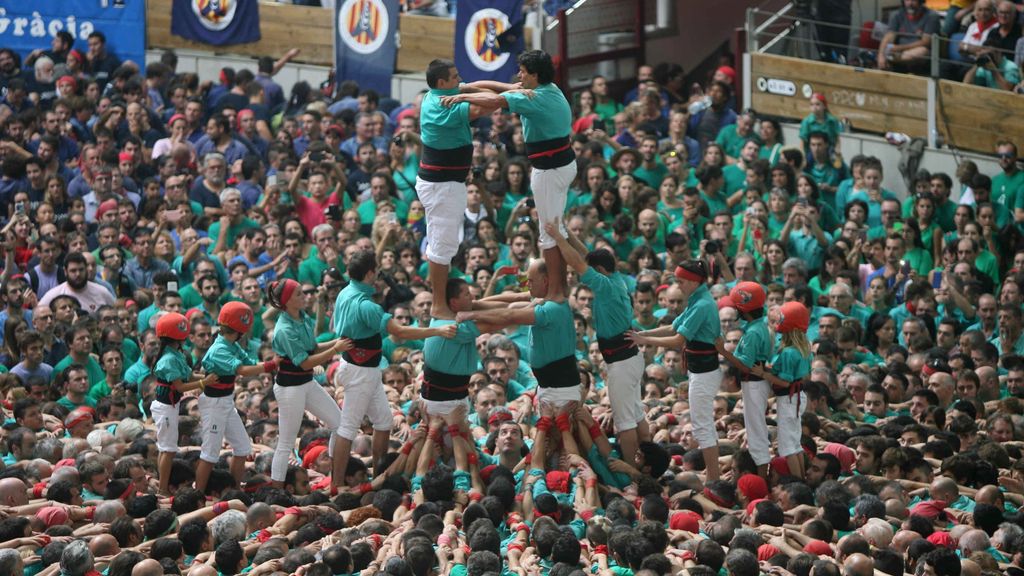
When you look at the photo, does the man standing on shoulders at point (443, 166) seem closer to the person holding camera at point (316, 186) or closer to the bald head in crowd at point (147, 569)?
the bald head in crowd at point (147, 569)

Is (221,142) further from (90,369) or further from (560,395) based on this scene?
(560,395)

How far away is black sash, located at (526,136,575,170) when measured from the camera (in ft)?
45.9

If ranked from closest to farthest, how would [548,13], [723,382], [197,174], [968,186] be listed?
[723,382] < [968,186] < [197,174] < [548,13]

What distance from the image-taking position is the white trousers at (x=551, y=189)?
46.2 ft

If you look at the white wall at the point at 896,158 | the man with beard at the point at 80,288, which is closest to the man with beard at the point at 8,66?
the man with beard at the point at 80,288

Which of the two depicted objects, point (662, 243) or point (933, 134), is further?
point (933, 134)

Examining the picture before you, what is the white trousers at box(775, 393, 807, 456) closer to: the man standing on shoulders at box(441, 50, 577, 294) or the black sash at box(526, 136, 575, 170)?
the man standing on shoulders at box(441, 50, 577, 294)

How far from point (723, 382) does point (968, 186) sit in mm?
4749

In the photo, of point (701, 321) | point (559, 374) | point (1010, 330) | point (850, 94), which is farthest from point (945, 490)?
point (850, 94)

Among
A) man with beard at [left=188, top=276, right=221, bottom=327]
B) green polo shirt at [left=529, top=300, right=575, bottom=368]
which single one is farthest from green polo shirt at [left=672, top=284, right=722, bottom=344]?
man with beard at [left=188, top=276, right=221, bottom=327]

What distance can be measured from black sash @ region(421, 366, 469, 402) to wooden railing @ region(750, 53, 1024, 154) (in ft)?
29.1

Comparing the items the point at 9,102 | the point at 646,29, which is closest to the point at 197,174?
the point at 9,102

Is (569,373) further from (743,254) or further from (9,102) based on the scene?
(9,102)

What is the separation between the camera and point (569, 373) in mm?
14445
